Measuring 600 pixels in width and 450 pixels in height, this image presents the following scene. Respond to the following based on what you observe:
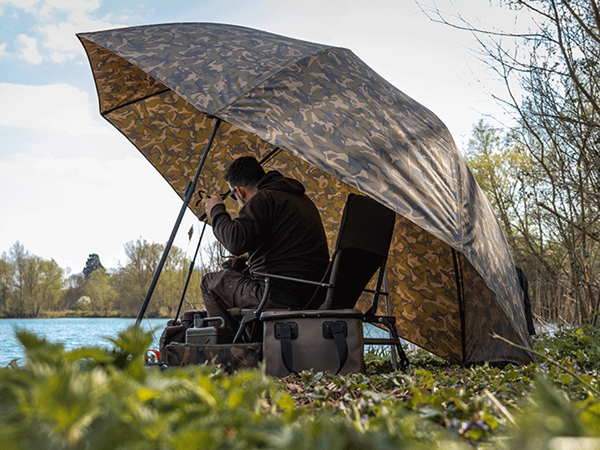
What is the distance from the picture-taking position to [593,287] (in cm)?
572

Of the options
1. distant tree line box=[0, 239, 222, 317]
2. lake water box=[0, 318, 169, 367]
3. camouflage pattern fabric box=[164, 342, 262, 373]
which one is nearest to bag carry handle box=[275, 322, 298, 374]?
camouflage pattern fabric box=[164, 342, 262, 373]

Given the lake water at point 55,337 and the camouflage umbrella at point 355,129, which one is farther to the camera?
the camouflage umbrella at point 355,129

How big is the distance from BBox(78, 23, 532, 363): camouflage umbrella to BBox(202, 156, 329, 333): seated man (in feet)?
1.62

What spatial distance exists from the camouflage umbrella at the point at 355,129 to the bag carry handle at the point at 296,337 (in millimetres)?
752

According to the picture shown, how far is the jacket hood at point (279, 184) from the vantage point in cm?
331

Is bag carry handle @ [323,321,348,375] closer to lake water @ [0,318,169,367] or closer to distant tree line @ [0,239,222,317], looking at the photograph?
lake water @ [0,318,169,367]

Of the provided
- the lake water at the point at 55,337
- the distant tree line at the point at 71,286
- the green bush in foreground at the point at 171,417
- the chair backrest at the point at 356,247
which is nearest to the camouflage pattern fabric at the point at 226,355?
the lake water at the point at 55,337

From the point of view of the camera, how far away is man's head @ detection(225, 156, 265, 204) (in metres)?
3.59

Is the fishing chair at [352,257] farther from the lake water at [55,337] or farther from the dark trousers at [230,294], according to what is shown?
the lake water at [55,337]

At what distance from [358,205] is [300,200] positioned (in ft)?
1.50

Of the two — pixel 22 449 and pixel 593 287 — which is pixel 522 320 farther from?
pixel 22 449

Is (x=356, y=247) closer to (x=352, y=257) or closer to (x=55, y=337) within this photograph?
(x=352, y=257)

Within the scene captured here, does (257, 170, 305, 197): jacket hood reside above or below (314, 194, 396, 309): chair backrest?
above

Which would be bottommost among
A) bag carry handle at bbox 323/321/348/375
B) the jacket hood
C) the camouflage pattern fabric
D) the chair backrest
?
the camouflage pattern fabric
